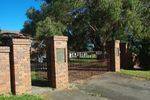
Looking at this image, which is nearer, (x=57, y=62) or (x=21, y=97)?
(x=21, y=97)

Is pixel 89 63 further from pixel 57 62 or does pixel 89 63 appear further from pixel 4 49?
pixel 4 49

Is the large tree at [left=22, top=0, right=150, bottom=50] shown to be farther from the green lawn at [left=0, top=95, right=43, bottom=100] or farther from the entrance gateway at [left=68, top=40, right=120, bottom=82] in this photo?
the green lawn at [left=0, top=95, right=43, bottom=100]

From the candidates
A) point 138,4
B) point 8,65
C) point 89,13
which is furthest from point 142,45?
point 8,65

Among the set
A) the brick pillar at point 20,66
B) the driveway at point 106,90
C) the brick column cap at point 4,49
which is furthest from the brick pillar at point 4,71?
the driveway at point 106,90

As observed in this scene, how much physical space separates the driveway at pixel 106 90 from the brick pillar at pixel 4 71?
1.38 m

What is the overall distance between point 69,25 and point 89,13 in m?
2.47

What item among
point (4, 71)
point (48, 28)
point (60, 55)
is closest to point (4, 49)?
point (4, 71)

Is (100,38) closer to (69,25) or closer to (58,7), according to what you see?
(69,25)

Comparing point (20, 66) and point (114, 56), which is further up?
point (114, 56)

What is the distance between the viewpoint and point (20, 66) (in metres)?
12.7

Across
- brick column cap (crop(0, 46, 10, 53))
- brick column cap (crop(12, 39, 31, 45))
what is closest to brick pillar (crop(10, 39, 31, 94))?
brick column cap (crop(12, 39, 31, 45))

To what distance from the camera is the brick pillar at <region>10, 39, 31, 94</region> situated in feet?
41.1

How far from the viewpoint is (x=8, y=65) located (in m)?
12.5

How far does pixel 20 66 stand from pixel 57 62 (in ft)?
6.95
